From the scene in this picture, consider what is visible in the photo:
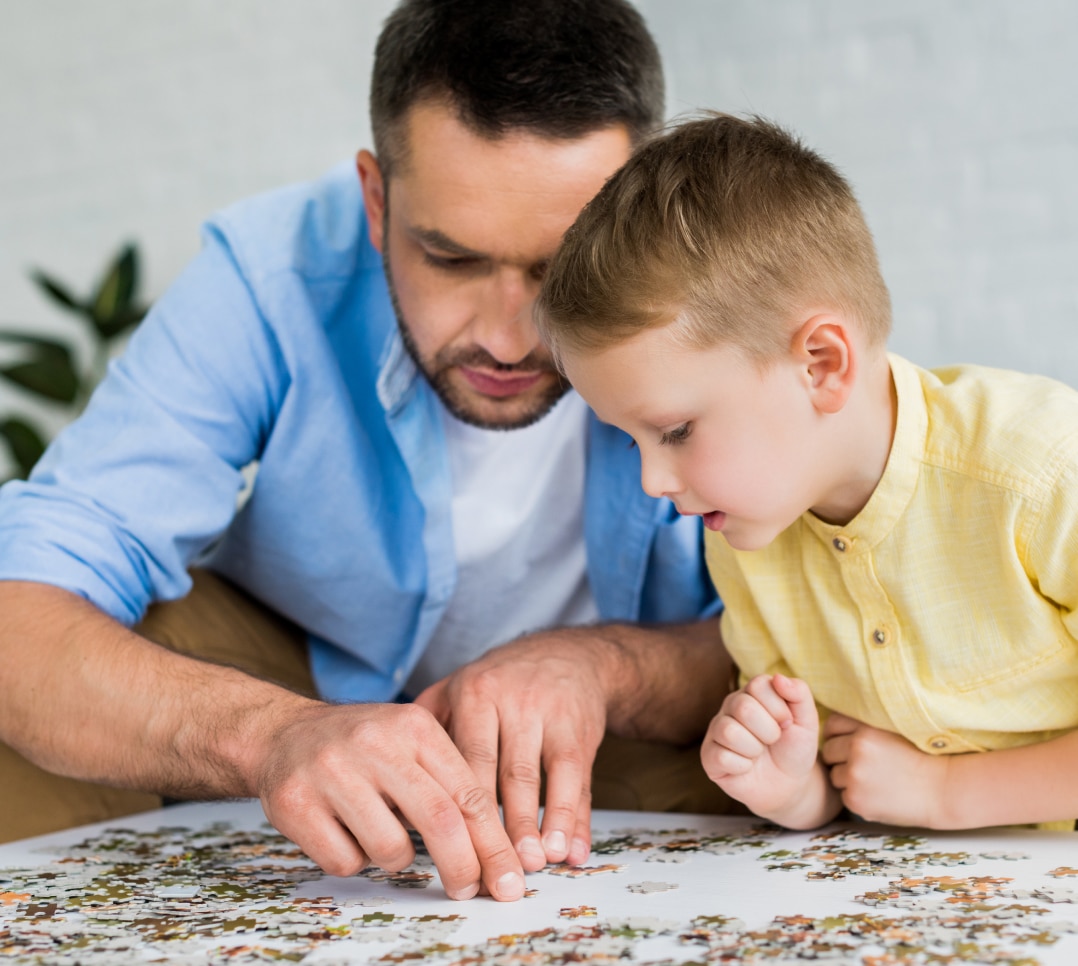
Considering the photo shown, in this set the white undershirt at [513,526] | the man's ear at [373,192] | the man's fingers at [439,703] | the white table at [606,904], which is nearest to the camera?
the white table at [606,904]

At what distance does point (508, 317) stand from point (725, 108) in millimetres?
1724

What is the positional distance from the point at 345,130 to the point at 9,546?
203cm

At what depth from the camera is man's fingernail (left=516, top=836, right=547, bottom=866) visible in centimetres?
109

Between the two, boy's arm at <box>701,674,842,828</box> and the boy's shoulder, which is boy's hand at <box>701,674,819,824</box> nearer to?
boy's arm at <box>701,674,842,828</box>

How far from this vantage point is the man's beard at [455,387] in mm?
1578

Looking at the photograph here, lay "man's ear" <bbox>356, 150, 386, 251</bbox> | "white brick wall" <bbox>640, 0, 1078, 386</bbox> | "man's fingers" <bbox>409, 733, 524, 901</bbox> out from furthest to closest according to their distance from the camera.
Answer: "white brick wall" <bbox>640, 0, 1078, 386</bbox>
"man's ear" <bbox>356, 150, 386, 251</bbox>
"man's fingers" <bbox>409, 733, 524, 901</bbox>

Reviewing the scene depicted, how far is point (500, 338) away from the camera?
1.51m

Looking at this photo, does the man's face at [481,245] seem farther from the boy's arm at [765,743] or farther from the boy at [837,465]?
the boy's arm at [765,743]

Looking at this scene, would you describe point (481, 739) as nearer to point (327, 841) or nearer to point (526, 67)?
point (327, 841)

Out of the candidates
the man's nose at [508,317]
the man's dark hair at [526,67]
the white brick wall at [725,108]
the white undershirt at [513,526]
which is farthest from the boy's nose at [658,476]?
the white brick wall at [725,108]

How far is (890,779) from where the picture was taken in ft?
4.00

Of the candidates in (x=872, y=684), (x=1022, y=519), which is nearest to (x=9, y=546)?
(x=872, y=684)

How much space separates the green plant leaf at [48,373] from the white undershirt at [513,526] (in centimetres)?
165

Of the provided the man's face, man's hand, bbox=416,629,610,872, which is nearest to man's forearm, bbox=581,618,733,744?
man's hand, bbox=416,629,610,872
